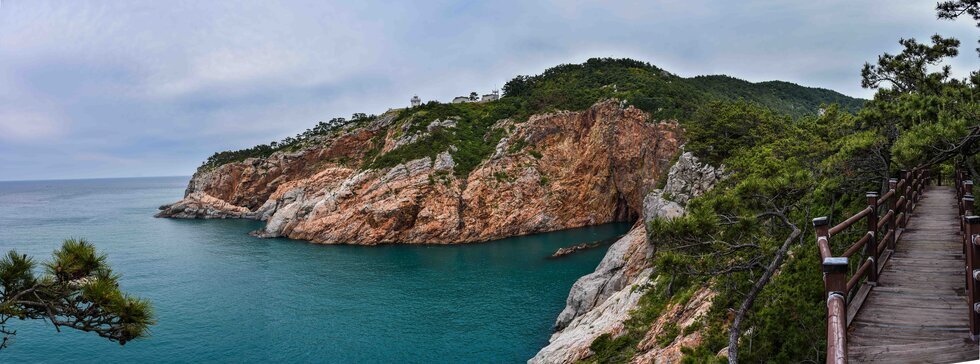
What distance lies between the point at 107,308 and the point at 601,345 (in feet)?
51.6

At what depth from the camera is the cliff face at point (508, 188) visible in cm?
5912

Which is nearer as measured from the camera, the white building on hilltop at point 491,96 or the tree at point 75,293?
the tree at point 75,293

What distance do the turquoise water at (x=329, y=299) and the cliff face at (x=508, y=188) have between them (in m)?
3.53

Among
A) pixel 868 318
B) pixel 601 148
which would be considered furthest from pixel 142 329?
pixel 601 148

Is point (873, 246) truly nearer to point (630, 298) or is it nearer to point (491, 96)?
point (630, 298)

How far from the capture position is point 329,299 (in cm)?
3594

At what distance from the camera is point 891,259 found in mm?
7234

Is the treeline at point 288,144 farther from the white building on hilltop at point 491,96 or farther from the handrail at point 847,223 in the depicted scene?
the handrail at point 847,223

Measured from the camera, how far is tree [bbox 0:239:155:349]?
6762 mm

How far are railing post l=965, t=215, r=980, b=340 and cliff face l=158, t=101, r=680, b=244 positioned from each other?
54486mm

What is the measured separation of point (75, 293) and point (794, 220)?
55.7 feet

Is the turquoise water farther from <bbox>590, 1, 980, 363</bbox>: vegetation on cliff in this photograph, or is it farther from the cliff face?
<bbox>590, 1, 980, 363</bbox>: vegetation on cliff

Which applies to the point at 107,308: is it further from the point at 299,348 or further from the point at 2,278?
the point at 299,348

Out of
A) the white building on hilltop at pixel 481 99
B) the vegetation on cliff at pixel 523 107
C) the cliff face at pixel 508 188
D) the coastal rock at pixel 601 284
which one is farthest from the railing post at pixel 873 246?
the white building on hilltop at pixel 481 99
